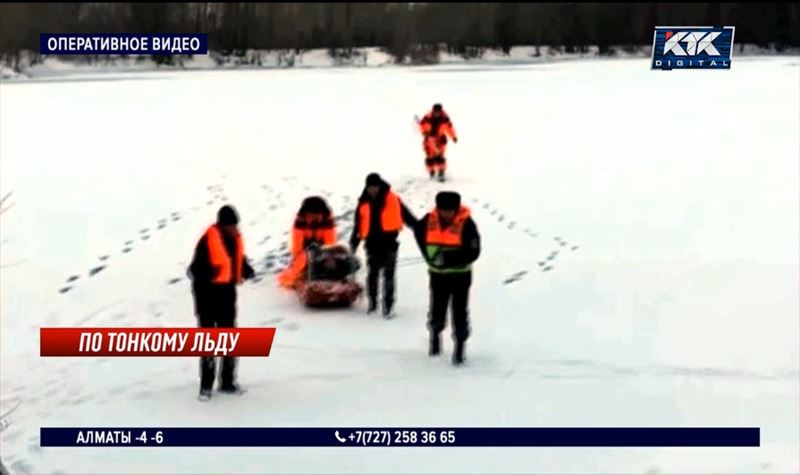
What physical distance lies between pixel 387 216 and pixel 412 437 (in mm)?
2089

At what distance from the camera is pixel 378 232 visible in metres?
4.48

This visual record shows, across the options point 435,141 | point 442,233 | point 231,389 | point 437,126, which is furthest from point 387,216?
point 435,141

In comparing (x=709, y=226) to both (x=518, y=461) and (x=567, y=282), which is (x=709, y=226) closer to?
(x=567, y=282)

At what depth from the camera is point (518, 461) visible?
2594mm

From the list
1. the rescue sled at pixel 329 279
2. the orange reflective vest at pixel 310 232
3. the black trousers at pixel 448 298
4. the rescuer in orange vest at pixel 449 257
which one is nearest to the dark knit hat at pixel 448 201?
the rescuer in orange vest at pixel 449 257

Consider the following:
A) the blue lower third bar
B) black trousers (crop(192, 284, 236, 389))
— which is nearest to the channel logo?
the blue lower third bar

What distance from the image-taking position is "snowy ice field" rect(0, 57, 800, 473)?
8.71 ft

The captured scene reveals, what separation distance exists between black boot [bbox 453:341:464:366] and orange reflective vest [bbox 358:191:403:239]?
87 cm

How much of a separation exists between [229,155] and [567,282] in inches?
120

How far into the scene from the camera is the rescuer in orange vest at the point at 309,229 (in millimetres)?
4822

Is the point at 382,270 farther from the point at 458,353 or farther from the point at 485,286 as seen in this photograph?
the point at 458,353

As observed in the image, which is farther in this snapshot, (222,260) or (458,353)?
(458,353)

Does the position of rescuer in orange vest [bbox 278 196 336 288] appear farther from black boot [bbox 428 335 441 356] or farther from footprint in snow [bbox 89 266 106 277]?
black boot [bbox 428 335 441 356]

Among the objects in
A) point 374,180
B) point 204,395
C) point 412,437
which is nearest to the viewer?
point 412,437
